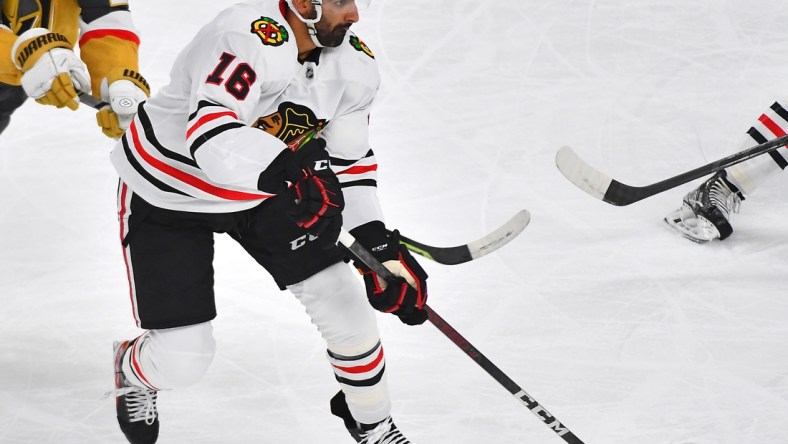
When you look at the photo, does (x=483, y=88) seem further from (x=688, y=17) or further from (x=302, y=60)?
(x=302, y=60)

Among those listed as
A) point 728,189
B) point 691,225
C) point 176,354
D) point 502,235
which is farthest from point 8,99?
point 728,189

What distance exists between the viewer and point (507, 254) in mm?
3438

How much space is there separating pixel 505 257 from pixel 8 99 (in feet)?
5.32

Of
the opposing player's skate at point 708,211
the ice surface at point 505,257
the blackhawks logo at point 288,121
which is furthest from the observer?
the opposing player's skate at point 708,211

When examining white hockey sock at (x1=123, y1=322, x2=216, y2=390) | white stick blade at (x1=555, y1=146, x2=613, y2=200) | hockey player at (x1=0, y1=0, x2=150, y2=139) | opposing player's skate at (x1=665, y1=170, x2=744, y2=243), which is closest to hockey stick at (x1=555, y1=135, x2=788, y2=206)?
white stick blade at (x1=555, y1=146, x2=613, y2=200)

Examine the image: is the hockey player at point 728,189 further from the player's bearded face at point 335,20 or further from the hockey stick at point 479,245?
the player's bearded face at point 335,20

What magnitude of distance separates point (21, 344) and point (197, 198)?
1.08 m

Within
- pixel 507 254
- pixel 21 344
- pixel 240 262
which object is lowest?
pixel 21 344

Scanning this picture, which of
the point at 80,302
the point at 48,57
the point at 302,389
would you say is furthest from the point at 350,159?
the point at 80,302

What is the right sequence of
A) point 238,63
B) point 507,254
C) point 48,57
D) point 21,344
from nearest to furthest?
point 238,63 → point 48,57 → point 21,344 → point 507,254

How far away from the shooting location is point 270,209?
245 centimetres

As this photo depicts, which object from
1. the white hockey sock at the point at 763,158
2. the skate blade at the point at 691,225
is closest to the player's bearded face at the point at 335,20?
the skate blade at the point at 691,225

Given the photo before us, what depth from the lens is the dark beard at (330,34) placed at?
7.19ft

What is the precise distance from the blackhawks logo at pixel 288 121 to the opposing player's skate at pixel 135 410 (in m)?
0.70
